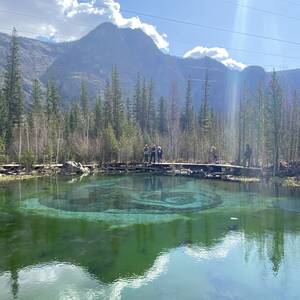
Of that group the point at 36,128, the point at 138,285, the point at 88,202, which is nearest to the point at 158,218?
the point at 88,202

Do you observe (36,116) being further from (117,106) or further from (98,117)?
(117,106)

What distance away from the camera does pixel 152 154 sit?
60281mm

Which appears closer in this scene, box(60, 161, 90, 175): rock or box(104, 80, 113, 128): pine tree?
box(60, 161, 90, 175): rock

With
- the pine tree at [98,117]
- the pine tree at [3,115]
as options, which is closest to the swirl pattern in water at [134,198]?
the pine tree at [3,115]

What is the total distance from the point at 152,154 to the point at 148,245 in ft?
130

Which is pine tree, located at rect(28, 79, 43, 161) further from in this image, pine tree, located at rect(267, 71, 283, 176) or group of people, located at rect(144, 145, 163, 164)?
pine tree, located at rect(267, 71, 283, 176)

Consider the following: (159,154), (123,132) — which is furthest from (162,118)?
(159,154)

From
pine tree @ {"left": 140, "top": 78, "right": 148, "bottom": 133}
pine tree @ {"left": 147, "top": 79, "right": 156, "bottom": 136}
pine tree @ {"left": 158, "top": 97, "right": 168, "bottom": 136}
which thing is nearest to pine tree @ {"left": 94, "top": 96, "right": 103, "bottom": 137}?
pine tree @ {"left": 140, "top": 78, "right": 148, "bottom": 133}

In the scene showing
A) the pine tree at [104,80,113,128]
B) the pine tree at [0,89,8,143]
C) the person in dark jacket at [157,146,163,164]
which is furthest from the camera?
the pine tree at [104,80,113,128]

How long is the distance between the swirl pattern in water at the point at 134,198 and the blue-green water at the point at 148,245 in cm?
8

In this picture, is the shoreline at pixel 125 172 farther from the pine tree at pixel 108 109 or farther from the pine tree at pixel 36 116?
the pine tree at pixel 108 109

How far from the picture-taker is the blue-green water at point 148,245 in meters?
15.9

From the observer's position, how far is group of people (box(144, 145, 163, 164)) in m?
59.8

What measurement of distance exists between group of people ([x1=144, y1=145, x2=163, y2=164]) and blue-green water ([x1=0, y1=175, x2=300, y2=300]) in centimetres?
2337
